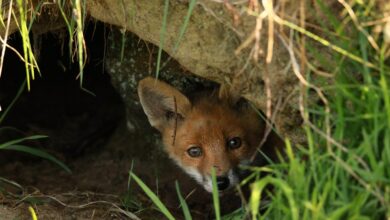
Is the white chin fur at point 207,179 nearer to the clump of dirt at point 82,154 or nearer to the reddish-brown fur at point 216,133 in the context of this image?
the reddish-brown fur at point 216,133

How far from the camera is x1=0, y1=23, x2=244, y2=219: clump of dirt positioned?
13.3 ft

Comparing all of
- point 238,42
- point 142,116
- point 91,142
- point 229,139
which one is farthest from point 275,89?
point 91,142

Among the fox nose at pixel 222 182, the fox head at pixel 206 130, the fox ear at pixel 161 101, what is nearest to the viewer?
the fox nose at pixel 222 182

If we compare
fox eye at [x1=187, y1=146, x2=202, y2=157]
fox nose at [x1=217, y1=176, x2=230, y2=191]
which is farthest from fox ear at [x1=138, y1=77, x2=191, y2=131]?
fox nose at [x1=217, y1=176, x2=230, y2=191]

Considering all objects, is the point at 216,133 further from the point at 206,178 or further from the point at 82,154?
the point at 82,154

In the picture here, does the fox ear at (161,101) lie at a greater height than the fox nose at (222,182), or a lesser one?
greater

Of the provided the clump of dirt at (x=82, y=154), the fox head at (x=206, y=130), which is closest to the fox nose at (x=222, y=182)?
the fox head at (x=206, y=130)

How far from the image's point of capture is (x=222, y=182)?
3.84 metres

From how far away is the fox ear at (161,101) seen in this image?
4.08 m

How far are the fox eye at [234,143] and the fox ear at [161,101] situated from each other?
0.37 meters

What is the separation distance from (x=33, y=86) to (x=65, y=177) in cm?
152

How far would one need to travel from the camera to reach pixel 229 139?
13.2ft

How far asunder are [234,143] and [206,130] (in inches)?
7.3

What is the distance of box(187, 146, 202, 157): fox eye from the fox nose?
1.00 ft
